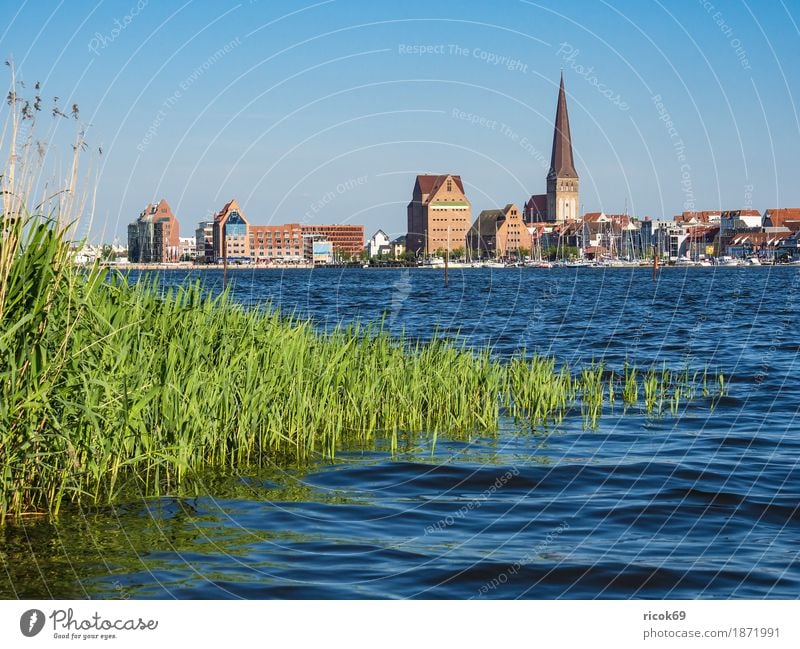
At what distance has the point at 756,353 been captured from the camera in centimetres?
3197

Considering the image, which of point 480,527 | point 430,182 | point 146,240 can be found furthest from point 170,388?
point 430,182

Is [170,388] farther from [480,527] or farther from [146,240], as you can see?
[146,240]

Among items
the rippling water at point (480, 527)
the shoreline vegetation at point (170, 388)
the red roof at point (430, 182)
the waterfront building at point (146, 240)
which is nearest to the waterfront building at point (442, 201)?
the red roof at point (430, 182)

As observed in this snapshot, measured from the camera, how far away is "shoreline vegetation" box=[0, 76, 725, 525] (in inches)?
386

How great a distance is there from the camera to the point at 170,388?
11844mm

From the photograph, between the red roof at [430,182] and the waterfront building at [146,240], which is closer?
the waterfront building at [146,240]

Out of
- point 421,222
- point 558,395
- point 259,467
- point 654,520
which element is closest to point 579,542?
point 654,520

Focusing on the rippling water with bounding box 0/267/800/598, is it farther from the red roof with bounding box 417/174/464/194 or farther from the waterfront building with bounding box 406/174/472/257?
the red roof with bounding box 417/174/464/194

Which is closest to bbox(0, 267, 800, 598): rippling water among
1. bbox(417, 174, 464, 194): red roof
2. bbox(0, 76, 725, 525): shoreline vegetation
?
bbox(0, 76, 725, 525): shoreline vegetation

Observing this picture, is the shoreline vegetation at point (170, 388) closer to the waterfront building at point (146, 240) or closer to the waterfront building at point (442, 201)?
the waterfront building at point (146, 240)

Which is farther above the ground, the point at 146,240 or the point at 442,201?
the point at 442,201

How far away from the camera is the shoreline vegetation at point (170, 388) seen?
980cm
